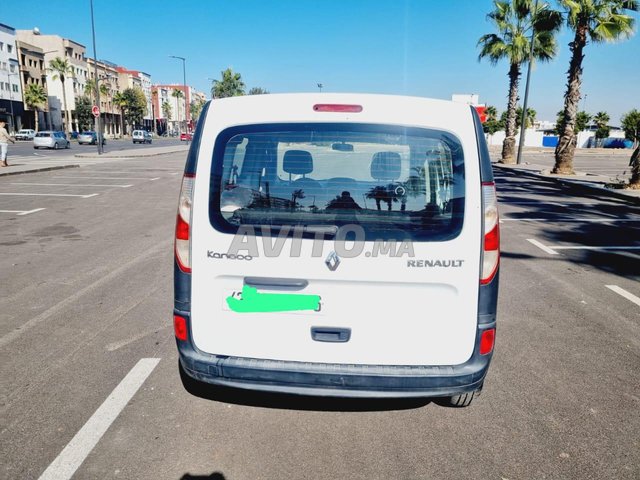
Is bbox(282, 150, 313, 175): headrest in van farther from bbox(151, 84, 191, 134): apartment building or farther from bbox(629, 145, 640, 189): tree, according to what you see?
bbox(151, 84, 191, 134): apartment building

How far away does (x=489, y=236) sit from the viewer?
8.70 ft

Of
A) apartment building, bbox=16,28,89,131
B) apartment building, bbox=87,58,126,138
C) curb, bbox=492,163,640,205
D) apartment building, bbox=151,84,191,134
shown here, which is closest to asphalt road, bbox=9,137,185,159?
curb, bbox=492,163,640,205

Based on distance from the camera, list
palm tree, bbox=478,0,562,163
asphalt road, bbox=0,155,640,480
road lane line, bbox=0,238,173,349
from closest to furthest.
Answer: asphalt road, bbox=0,155,640,480, road lane line, bbox=0,238,173,349, palm tree, bbox=478,0,562,163

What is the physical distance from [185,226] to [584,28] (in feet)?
72.7

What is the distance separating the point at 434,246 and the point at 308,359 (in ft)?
2.99

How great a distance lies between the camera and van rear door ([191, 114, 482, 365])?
8.46 feet

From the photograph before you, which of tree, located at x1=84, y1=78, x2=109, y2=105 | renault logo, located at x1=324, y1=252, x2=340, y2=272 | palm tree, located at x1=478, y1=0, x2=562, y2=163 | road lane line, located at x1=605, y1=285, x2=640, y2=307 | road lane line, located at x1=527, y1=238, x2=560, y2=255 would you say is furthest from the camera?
tree, located at x1=84, y1=78, x2=109, y2=105

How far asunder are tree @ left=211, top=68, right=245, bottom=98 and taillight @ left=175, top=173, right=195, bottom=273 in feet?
240

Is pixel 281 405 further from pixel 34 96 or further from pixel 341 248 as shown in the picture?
pixel 34 96

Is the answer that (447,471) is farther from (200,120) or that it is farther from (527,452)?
(200,120)

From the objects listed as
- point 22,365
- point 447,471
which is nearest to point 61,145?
point 22,365

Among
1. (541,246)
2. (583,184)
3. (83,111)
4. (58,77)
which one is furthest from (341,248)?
(58,77)

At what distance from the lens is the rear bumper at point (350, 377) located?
2.64 metres

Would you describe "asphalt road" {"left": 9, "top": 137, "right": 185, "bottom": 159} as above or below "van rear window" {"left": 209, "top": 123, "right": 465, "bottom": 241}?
below
